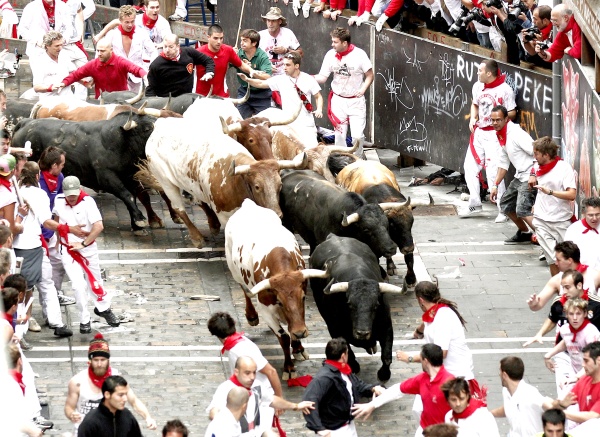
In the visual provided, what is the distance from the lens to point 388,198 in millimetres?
15430

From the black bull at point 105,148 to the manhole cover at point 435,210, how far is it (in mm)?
4077

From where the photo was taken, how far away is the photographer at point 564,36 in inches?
634

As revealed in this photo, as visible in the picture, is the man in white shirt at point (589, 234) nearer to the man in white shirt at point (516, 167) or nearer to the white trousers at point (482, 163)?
the man in white shirt at point (516, 167)

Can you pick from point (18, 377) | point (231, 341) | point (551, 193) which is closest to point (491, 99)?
point (551, 193)

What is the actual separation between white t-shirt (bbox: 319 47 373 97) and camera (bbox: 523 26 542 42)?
11.1 ft

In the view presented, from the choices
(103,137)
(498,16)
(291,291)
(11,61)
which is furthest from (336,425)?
(11,61)

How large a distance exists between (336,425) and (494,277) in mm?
6145

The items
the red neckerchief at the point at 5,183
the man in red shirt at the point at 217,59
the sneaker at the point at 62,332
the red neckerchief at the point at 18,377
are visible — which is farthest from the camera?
the man in red shirt at the point at 217,59

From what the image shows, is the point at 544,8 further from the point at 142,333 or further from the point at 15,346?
the point at 15,346

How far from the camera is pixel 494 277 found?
1585 centimetres

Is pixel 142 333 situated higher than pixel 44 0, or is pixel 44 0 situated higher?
pixel 44 0

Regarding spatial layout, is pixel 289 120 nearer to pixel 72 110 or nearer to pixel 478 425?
pixel 72 110

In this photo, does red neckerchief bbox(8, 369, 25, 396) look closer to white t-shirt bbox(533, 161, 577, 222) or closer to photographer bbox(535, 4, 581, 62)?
white t-shirt bbox(533, 161, 577, 222)

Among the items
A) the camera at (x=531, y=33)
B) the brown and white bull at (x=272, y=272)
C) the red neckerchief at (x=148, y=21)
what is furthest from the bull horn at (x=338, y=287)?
the red neckerchief at (x=148, y=21)
